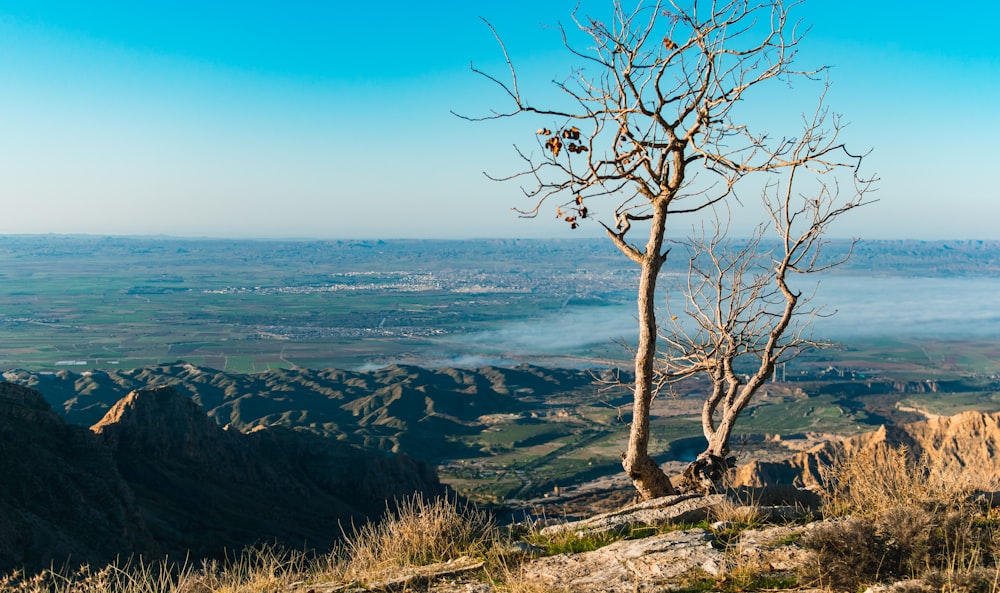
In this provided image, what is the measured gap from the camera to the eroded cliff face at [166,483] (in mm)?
19219

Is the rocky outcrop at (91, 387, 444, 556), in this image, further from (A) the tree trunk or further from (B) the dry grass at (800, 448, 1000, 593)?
(B) the dry grass at (800, 448, 1000, 593)

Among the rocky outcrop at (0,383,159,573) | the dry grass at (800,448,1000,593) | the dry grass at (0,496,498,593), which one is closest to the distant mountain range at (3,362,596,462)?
the rocky outcrop at (0,383,159,573)

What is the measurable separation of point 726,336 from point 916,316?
639 feet

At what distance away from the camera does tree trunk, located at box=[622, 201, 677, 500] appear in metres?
6.61

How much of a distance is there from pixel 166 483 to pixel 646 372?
82.5 ft

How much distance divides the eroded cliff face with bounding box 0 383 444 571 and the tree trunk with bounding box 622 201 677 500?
1257 centimetres

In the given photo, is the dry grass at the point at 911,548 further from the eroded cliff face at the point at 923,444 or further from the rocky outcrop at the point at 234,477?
the eroded cliff face at the point at 923,444

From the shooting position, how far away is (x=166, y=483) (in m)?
27.0

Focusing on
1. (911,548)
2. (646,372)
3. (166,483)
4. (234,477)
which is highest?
(646,372)

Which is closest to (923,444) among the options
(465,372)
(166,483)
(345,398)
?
(166,483)

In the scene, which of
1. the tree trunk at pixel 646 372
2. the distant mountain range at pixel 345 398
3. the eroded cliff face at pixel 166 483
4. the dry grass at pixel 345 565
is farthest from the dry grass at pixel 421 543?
the distant mountain range at pixel 345 398

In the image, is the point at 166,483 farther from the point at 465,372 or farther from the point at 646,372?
the point at 465,372

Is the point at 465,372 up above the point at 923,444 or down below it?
below

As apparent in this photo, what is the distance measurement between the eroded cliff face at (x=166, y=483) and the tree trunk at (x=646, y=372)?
12572mm
